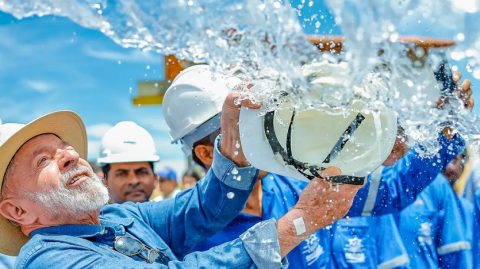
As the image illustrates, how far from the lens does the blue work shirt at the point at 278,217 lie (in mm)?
2516

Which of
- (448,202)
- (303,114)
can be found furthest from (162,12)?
(448,202)

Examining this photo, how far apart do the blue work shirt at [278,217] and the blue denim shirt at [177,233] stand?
0.08 m

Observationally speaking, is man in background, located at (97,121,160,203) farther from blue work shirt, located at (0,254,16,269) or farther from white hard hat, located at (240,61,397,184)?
white hard hat, located at (240,61,397,184)

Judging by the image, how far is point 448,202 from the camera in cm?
323

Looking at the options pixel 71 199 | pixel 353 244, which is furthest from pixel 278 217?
pixel 71 199

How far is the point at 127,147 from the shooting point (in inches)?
161

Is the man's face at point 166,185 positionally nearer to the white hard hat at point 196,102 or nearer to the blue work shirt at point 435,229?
the blue work shirt at point 435,229

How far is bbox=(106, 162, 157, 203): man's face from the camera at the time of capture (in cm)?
399

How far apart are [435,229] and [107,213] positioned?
5.15 feet

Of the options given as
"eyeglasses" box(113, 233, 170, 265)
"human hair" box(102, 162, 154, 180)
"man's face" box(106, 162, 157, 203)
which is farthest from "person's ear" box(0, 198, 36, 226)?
"human hair" box(102, 162, 154, 180)

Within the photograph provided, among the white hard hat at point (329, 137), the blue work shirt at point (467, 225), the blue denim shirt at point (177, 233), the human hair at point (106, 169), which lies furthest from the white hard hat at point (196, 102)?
the human hair at point (106, 169)

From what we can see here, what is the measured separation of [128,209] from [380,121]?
1.13 m

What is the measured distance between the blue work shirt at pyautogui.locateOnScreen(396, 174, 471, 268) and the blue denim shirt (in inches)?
46.4

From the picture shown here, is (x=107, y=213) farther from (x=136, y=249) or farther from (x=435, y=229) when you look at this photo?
(x=435, y=229)
